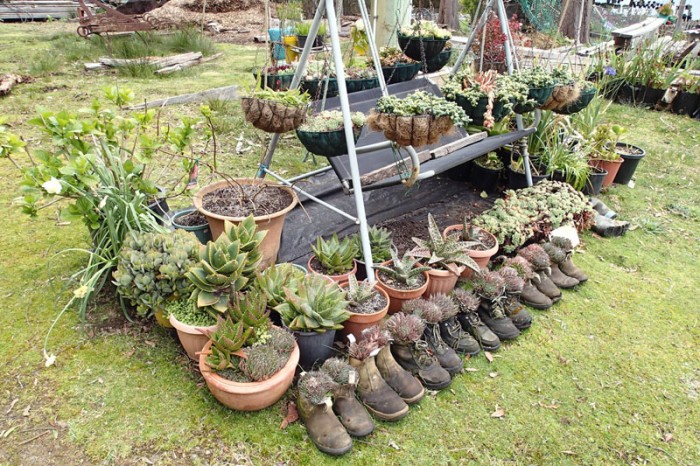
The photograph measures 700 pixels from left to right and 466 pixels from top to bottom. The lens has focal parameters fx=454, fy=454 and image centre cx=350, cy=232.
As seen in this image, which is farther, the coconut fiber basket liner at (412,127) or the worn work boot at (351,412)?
the coconut fiber basket liner at (412,127)

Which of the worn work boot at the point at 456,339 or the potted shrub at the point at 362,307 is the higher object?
the potted shrub at the point at 362,307

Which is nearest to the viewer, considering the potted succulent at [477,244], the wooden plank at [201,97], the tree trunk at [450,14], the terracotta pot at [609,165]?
the potted succulent at [477,244]

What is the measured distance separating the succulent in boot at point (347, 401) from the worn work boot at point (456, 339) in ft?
2.06

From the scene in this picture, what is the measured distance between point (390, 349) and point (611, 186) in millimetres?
3396

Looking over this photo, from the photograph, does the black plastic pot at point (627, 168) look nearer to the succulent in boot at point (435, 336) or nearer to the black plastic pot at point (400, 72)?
the black plastic pot at point (400, 72)

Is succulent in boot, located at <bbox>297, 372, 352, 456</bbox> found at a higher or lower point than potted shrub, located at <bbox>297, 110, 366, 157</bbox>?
lower

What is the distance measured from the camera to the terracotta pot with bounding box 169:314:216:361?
2.04 metres

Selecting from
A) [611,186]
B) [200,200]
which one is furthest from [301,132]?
[611,186]

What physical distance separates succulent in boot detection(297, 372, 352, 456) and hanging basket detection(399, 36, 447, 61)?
292 cm

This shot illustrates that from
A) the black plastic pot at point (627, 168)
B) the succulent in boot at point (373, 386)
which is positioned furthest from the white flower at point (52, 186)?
the black plastic pot at point (627, 168)

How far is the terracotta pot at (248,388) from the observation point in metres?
1.88

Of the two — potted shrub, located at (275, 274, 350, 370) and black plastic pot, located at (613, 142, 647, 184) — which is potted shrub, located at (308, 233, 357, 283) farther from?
black plastic pot, located at (613, 142, 647, 184)

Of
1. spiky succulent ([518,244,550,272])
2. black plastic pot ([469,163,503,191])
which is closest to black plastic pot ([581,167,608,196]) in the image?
black plastic pot ([469,163,503,191])

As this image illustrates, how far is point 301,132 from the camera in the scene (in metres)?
2.52
